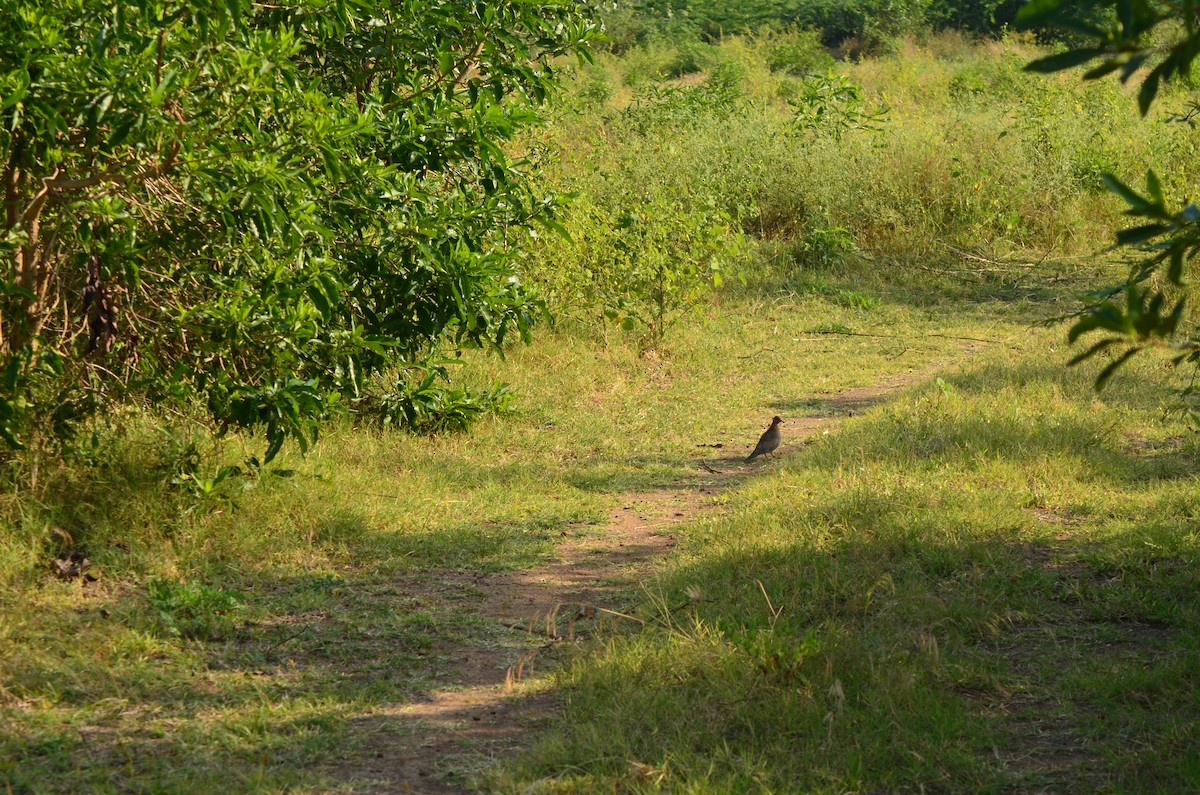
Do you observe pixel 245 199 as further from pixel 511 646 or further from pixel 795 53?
pixel 795 53

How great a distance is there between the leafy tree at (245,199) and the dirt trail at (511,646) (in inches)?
47.8

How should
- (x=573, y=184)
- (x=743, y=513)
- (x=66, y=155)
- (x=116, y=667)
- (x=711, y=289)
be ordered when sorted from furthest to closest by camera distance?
(x=711, y=289), (x=573, y=184), (x=743, y=513), (x=66, y=155), (x=116, y=667)

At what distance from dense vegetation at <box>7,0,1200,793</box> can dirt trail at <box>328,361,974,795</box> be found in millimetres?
117

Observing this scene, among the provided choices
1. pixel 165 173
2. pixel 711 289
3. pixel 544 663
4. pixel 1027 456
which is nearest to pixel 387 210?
pixel 165 173

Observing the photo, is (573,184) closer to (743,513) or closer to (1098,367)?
(1098,367)

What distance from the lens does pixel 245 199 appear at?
14.2ft

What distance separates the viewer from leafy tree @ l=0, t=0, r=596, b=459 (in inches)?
168

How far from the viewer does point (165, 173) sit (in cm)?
459

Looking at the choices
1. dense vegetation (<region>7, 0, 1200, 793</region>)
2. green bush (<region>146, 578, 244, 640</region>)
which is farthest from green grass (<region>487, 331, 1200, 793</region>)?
green bush (<region>146, 578, 244, 640</region>)

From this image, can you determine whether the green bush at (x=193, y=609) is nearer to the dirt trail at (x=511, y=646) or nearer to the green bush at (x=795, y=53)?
the dirt trail at (x=511, y=646)

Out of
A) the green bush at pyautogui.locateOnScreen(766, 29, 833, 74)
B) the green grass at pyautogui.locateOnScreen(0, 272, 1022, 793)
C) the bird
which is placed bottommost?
the bird

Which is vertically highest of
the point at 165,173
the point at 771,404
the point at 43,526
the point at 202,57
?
the point at 202,57

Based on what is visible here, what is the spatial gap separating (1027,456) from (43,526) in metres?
4.66

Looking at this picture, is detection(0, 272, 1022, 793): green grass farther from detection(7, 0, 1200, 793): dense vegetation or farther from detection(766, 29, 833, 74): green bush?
detection(766, 29, 833, 74): green bush
